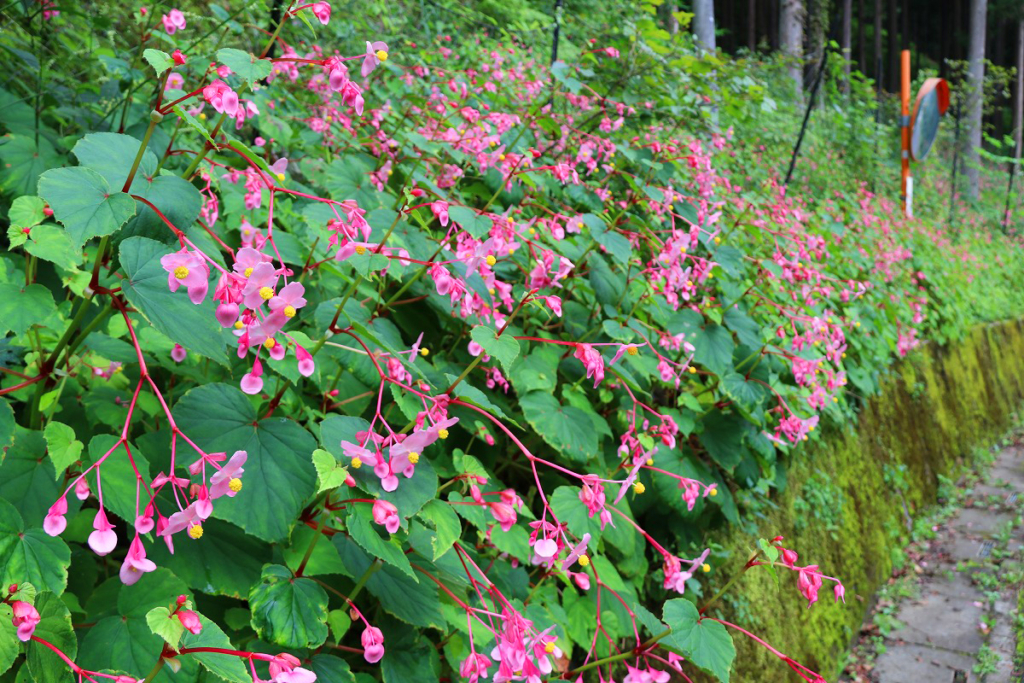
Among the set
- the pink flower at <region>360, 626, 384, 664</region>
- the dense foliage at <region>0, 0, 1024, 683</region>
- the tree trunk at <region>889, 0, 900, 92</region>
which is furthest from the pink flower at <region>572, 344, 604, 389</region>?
the tree trunk at <region>889, 0, 900, 92</region>

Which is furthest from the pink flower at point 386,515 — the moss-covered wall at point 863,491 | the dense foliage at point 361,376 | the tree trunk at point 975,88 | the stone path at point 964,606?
the tree trunk at point 975,88

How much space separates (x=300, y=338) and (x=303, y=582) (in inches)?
16.6

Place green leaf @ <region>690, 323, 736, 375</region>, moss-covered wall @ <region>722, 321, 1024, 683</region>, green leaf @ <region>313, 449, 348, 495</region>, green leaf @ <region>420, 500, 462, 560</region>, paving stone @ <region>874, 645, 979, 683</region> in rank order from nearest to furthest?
green leaf @ <region>313, 449, 348, 495</region>
green leaf @ <region>420, 500, 462, 560</region>
green leaf @ <region>690, 323, 736, 375</region>
moss-covered wall @ <region>722, 321, 1024, 683</region>
paving stone @ <region>874, 645, 979, 683</region>

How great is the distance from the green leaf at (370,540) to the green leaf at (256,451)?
89mm

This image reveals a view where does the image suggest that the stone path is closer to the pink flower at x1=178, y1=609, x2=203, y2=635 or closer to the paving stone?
the paving stone

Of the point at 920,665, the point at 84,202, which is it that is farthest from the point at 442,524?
the point at 920,665

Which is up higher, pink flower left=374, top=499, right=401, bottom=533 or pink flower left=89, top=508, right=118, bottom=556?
pink flower left=89, top=508, right=118, bottom=556

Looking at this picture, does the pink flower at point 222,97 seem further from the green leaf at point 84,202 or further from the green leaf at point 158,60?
the green leaf at point 84,202

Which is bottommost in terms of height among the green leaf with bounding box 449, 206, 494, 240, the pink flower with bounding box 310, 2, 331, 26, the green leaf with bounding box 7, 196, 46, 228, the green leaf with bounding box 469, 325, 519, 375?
the green leaf with bounding box 469, 325, 519, 375

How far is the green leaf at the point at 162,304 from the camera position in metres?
0.95

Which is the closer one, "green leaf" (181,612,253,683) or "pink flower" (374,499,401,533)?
"green leaf" (181,612,253,683)

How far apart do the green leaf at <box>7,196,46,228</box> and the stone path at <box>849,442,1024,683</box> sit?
3.32m

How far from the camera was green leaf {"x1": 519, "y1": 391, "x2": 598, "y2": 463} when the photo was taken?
1.71m

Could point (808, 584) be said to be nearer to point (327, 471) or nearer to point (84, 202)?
point (327, 471)
